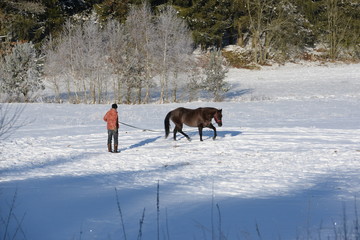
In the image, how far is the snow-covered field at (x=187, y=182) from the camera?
6.16m

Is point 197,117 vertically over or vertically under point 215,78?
under

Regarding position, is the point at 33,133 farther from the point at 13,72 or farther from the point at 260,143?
the point at 13,72

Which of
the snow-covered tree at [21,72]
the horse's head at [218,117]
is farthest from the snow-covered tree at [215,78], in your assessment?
the horse's head at [218,117]

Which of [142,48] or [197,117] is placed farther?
[142,48]

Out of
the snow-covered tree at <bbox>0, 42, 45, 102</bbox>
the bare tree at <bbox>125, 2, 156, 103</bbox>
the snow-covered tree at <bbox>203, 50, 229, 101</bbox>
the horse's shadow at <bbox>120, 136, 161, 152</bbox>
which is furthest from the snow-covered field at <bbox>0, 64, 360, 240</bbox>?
the bare tree at <bbox>125, 2, 156, 103</bbox>

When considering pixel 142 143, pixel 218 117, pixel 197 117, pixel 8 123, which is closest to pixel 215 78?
pixel 197 117

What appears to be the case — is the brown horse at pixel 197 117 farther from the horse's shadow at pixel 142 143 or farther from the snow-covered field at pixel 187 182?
the horse's shadow at pixel 142 143

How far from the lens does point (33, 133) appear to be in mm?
19250

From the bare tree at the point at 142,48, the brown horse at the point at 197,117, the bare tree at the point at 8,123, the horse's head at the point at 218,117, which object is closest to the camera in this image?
the bare tree at the point at 8,123

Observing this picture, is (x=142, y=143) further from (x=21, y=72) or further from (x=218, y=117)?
(x=21, y=72)

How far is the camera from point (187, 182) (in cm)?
927

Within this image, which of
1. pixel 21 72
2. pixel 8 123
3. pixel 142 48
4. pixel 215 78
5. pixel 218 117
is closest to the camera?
pixel 8 123

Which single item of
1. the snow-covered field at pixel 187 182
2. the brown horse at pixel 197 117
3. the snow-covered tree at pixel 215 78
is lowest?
the snow-covered field at pixel 187 182

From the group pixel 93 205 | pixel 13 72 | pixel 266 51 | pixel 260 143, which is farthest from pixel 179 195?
pixel 266 51
